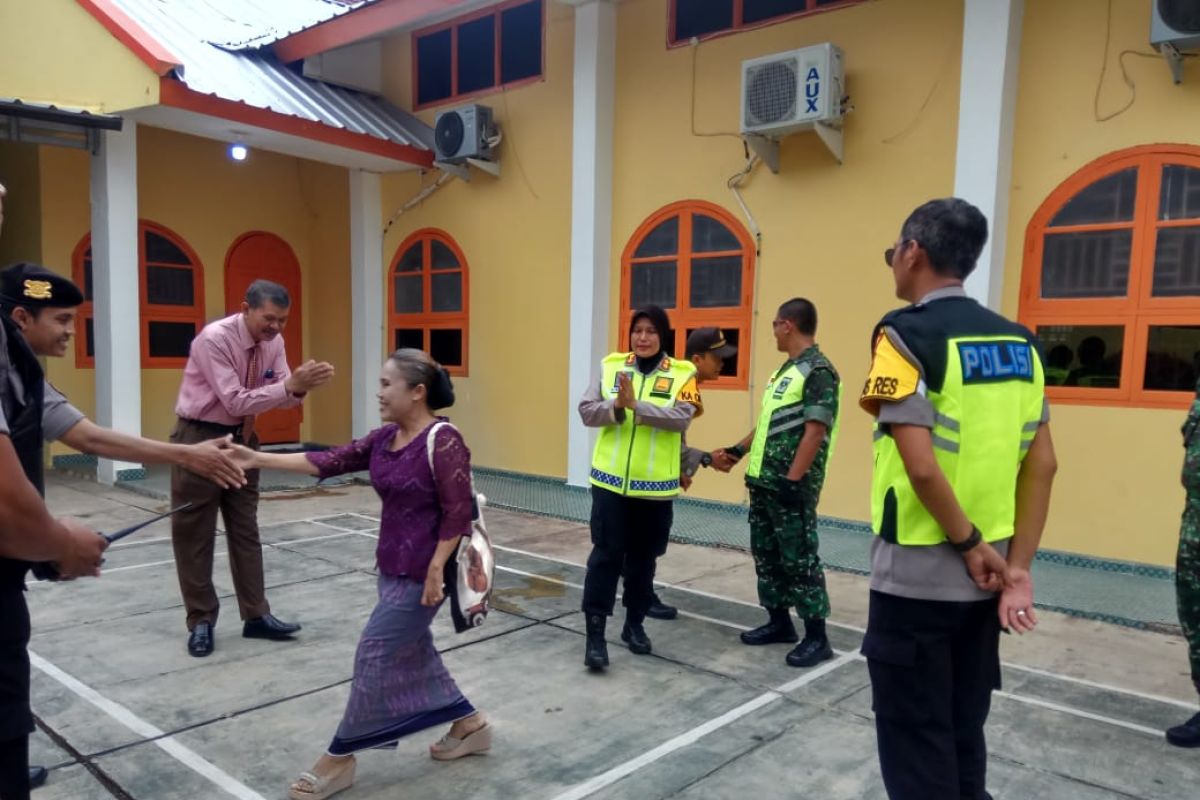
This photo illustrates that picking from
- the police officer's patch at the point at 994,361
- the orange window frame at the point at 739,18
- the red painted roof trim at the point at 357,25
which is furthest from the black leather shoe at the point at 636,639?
the red painted roof trim at the point at 357,25

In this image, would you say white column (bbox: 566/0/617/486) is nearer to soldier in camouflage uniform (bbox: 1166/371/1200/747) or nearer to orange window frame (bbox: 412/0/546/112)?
orange window frame (bbox: 412/0/546/112)

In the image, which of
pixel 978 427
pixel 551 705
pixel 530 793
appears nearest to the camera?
pixel 978 427

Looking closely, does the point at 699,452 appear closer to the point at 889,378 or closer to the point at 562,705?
the point at 562,705

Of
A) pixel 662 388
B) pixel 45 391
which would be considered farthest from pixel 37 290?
pixel 662 388

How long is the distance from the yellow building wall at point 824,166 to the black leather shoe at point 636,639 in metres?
3.34

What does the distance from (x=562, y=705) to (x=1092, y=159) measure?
210 inches

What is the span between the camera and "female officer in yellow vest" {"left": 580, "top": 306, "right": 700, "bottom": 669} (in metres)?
4.07

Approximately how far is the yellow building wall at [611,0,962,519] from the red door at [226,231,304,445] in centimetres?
570

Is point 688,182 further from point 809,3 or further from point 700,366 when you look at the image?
point 700,366

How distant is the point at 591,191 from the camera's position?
335 inches

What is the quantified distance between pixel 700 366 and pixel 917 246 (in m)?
2.62

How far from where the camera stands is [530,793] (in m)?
3.03

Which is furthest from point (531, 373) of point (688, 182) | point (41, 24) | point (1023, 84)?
point (41, 24)

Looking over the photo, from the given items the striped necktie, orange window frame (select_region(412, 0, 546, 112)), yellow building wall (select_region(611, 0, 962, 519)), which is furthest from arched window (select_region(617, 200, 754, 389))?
the striped necktie
